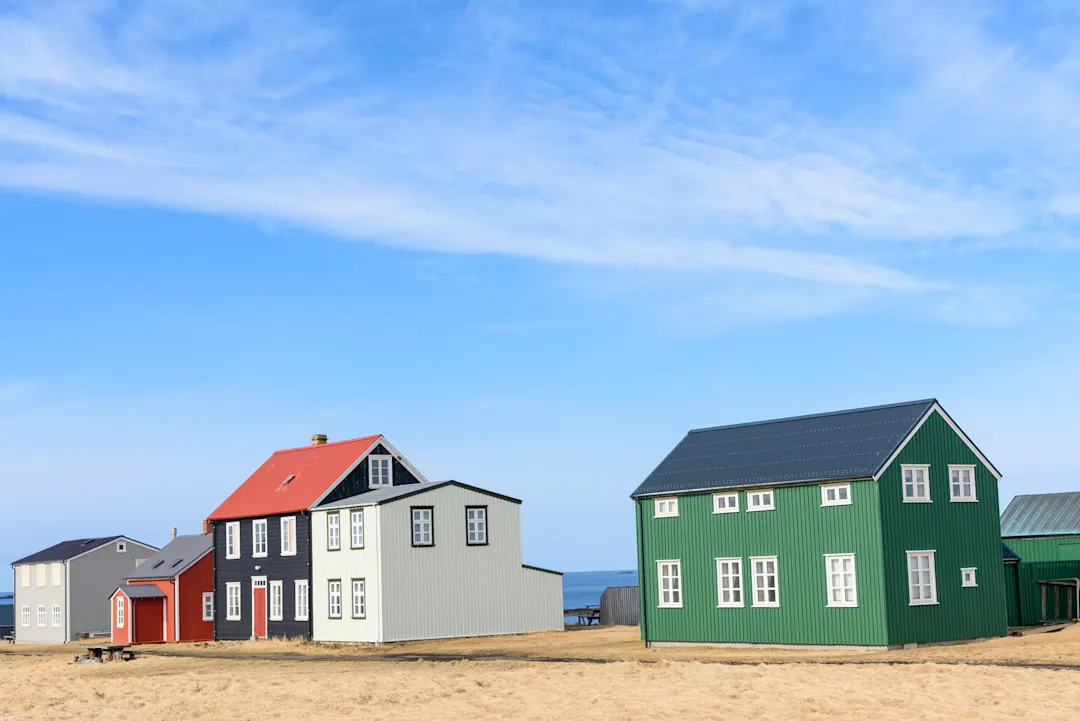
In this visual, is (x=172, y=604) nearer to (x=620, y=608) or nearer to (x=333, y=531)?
(x=333, y=531)

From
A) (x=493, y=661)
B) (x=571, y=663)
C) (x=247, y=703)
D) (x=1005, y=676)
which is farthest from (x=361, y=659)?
(x=1005, y=676)

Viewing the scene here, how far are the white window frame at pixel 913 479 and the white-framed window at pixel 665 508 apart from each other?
7.91 metres

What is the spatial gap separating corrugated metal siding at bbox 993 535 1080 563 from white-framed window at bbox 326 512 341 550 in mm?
31479

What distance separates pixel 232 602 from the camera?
60562 mm

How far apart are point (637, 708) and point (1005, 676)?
8.87 m

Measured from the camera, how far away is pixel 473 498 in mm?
55219

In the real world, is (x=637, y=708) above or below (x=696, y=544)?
below

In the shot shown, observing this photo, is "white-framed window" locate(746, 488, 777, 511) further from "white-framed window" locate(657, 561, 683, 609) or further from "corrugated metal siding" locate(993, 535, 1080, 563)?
"corrugated metal siding" locate(993, 535, 1080, 563)

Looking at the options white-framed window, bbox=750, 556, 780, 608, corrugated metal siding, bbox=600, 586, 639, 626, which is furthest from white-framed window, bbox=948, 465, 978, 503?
corrugated metal siding, bbox=600, 586, 639, 626

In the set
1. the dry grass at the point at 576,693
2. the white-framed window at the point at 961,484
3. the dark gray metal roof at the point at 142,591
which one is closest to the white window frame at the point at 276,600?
the dark gray metal roof at the point at 142,591

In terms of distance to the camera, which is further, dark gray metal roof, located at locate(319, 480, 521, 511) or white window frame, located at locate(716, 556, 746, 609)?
dark gray metal roof, located at locate(319, 480, 521, 511)

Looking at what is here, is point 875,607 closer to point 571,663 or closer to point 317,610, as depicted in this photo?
point 571,663

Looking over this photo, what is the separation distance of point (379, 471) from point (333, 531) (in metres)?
4.44

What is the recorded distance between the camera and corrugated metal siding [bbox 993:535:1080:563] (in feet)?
199
